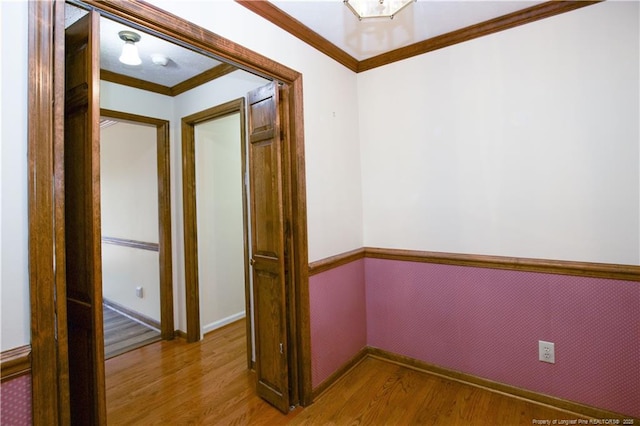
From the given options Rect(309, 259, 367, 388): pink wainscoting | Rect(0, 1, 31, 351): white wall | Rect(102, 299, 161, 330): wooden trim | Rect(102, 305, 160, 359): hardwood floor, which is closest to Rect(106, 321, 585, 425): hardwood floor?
Rect(309, 259, 367, 388): pink wainscoting

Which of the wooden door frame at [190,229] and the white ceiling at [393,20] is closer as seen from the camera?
the white ceiling at [393,20]

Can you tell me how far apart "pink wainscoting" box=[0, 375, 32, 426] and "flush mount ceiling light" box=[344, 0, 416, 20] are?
1.88 m

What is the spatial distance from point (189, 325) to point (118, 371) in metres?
0.66

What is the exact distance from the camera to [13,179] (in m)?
0.97

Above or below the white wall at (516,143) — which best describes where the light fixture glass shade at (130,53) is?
above

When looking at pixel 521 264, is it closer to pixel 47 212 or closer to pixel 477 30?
pixel 477 30

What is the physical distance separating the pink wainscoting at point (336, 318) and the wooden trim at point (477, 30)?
5.47 ft

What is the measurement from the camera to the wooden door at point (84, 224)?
112cm

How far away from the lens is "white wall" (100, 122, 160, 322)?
135 inches

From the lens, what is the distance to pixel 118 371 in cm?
258

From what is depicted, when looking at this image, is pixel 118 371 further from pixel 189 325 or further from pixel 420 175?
pixel 420 175

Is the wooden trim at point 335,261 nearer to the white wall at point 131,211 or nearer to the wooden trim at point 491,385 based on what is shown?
the wooden trim at point 491,385

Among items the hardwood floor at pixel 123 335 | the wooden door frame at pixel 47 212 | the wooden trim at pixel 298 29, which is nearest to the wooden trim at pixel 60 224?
the wooden door frame at pixel 47 212

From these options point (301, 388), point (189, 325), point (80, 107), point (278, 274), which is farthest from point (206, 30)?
point (189, 325)
